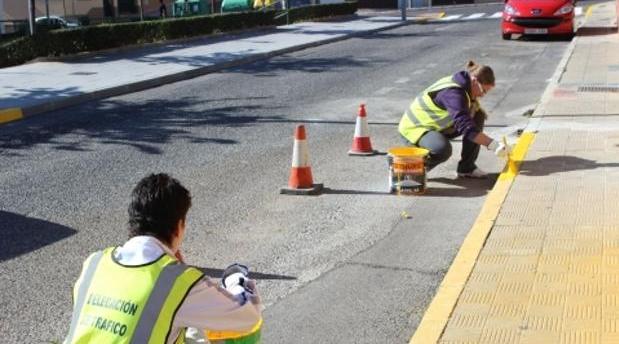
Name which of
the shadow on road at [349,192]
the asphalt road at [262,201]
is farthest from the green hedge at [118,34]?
the shadow on road at [349,192]

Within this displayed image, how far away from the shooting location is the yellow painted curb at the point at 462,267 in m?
5.00

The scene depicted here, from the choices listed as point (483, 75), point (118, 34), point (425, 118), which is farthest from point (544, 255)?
point (118, 34)

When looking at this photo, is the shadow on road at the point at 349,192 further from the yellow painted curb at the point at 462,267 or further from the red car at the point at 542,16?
the red car at the point at 542,16

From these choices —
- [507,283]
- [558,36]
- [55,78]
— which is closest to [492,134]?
[507,283]

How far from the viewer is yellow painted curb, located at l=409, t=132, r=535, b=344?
197 inches

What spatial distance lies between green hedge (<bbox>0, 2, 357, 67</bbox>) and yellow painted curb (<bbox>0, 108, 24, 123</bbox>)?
6870 millimetres

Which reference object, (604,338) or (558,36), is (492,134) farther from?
(558,36)

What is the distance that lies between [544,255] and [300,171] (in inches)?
123

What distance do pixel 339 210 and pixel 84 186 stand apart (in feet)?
8.88

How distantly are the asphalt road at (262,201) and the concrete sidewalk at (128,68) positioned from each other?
0.51 m

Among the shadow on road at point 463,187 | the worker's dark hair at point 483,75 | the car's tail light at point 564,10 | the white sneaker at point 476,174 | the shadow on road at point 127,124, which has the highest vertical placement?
the car's tail light at point 564,10

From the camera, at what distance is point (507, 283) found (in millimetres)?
5660

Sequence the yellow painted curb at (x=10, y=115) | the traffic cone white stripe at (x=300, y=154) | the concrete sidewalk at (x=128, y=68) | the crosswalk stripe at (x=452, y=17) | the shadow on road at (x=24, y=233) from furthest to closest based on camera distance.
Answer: the crosswalk stripe at (x=452, y=17)
the concrete sidewalk at (x=128, y=68)
the yellow painted curb at (x=10, y=115)
the traffic cone white stripe at (x=300, y=154)
the shadow on road at (x=24, y=233)

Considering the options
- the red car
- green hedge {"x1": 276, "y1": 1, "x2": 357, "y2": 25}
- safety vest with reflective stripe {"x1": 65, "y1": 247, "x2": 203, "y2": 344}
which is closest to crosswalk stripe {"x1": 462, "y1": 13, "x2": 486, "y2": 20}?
green hedge {"x1": 276, "y1": 1, "x2": 357, "y2": 25}
